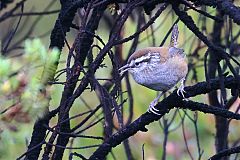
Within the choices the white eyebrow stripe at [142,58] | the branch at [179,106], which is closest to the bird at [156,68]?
the white eyebrow stripe at [142,58]

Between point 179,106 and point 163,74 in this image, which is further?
point 163,74

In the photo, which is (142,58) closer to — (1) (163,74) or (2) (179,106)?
(1) (163,74)

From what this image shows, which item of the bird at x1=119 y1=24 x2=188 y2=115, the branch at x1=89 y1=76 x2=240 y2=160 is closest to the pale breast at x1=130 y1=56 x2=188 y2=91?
the bird at x1=119 y1=24 x2=188 y2=115

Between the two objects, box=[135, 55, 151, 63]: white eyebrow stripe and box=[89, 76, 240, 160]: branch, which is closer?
box=[89, 76, 240, 160]: branch

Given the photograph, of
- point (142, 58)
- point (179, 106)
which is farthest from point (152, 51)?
point (179, 106)

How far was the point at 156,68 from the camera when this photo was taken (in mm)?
2588

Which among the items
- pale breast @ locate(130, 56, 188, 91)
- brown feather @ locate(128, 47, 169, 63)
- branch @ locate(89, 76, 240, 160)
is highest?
brown feather @ locate(128, 47, 169, 63)

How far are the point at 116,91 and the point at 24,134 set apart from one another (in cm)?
80


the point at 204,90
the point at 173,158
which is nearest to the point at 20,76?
the point at 204,90

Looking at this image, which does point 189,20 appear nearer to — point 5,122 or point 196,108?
point 196,108

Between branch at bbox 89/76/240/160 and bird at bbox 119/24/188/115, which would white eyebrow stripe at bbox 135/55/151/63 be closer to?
bird at bbox 119/24/188/115

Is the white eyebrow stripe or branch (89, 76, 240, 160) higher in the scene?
the white eyebrow stripe

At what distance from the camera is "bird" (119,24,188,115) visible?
8.34ft

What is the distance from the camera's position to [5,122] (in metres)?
1.48
